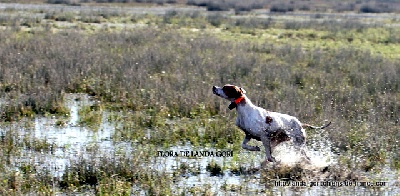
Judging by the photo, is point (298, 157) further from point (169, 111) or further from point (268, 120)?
point (169, 111)

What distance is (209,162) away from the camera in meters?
9.89

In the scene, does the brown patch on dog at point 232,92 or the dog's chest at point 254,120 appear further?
the brown patch on dog at point 232,92

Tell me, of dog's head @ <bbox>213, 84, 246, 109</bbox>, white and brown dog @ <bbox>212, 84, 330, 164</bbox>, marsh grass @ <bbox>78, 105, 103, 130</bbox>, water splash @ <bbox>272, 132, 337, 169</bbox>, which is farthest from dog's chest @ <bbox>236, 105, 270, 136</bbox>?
marsh grass @ <bbox>78, 105, 103, 130</bbox>

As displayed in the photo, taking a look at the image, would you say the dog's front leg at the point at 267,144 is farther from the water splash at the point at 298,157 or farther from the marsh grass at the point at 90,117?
the marsh grass at the point at 90,117

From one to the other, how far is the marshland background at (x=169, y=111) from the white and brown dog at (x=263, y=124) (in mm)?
339

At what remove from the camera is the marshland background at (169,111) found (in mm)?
9011

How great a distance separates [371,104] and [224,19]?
2284 centimetres

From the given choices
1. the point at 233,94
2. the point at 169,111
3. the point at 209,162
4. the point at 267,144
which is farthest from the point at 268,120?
the point at 169,111

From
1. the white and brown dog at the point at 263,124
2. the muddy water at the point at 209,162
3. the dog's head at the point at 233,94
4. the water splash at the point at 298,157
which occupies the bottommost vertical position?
the muddy water at the point at 209,162

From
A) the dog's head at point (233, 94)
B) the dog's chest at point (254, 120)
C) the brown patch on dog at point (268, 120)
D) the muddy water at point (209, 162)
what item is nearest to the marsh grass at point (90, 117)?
the muddy water at point (209, 162)

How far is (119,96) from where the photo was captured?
14.3 meters

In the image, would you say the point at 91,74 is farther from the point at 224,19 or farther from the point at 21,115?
the point at 224,19

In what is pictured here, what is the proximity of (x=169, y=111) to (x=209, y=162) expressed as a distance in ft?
11.6

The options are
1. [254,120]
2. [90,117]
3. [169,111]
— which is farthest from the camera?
[169,111]
